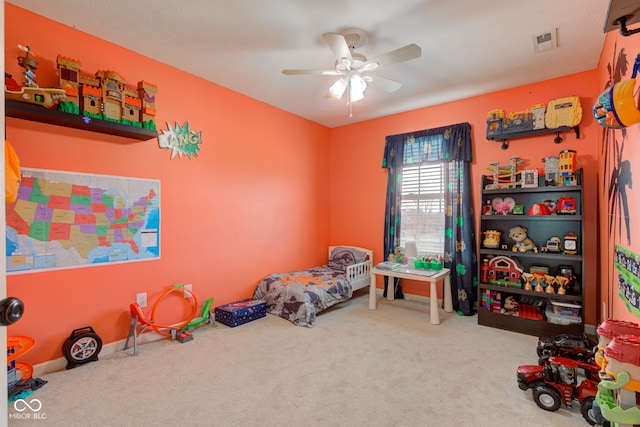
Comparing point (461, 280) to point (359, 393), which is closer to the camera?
point (359, 393)

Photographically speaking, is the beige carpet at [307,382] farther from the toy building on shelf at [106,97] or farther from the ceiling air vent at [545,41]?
the ceiling air vent at [545,41]

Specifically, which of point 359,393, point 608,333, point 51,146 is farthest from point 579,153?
point 51,146

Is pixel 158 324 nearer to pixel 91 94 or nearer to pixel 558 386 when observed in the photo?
pixel 91 94

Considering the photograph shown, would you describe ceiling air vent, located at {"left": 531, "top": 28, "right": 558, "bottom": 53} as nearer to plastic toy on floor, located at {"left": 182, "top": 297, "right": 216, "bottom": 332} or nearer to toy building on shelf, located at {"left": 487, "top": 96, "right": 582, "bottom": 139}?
toy building on shelf, located at {"left": 487, "top": 96, "right": 582, "bottom": 139}

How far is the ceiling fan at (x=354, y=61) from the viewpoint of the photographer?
6.97 ft

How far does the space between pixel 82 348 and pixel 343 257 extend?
127 inches

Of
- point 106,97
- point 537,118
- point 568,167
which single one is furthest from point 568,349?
point 106,97

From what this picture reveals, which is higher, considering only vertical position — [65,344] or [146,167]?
[146,167]

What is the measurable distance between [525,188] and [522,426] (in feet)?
7.41

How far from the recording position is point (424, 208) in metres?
4.21

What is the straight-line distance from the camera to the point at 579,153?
10.3 ft

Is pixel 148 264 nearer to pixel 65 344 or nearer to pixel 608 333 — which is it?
pixel 65 344

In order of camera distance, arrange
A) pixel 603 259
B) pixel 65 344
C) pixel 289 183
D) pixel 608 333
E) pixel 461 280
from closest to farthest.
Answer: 1. pixel 608 333
2. pixel 65 344
3. pixel 603 259
4. pixel 461 280
5. pixel 289 183

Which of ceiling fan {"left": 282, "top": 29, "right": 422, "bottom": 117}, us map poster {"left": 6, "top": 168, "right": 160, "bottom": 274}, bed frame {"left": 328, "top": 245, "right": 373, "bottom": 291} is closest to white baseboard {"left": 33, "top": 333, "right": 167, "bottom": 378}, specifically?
us map poster {"left": 6, "top": 168, "right": 160, "bottom": 274}
